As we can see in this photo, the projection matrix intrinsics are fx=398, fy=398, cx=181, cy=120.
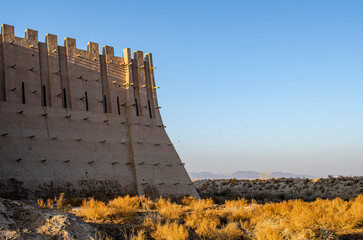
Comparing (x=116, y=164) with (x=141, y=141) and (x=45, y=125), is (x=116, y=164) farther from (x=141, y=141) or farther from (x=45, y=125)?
(x=45, y=125)

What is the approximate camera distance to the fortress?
61.3 feet

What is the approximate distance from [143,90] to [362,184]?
2163 cm

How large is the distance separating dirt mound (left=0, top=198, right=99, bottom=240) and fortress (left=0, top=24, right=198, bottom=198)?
24.8ft

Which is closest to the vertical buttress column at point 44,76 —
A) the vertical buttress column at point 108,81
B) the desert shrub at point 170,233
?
the vertical buttress column at point 108,81

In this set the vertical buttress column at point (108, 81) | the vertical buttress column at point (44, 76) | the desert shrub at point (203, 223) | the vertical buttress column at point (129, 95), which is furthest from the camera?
the vertical buttress column at point (108, 81)

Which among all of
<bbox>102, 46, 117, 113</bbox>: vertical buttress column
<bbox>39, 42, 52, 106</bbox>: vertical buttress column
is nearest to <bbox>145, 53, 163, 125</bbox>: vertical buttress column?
<bbox>102, 46, 117, 113</bbox>: vertical buttress column

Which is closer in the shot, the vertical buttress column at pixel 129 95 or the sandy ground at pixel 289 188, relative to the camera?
the vertical buttress column at pixel 129 95

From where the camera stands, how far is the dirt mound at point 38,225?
9586 millimetres

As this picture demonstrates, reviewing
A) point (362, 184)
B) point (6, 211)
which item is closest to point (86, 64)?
point (6, 211)

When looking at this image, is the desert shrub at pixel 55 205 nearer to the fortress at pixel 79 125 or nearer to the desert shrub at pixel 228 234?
the fortress at pixel 79 125

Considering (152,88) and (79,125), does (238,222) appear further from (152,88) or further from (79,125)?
(152,88)

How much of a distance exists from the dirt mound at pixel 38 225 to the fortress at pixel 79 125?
7570mm

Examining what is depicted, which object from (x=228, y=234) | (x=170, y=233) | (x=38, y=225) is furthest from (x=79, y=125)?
(x=228, y=234)

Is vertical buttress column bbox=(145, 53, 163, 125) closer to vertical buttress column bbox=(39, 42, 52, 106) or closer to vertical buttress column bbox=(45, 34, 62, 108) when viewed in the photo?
vertical buttress column bbox=(45, 34, 62, 108)
